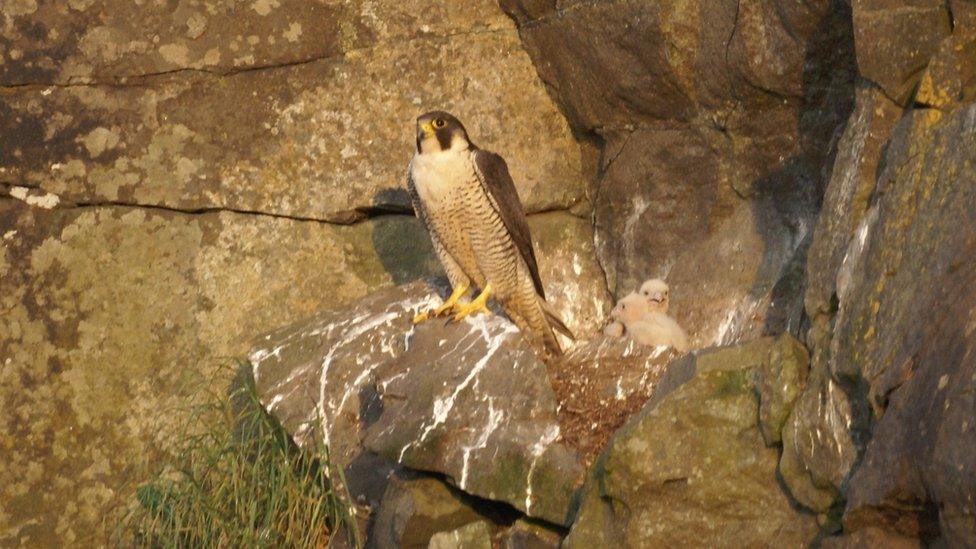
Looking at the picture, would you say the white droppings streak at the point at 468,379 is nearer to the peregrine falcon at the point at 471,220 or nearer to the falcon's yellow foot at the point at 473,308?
the falcon's yellow foot at the point at 473,308

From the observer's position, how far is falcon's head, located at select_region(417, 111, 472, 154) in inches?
237

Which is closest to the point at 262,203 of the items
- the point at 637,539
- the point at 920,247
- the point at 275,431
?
the point at 275,431

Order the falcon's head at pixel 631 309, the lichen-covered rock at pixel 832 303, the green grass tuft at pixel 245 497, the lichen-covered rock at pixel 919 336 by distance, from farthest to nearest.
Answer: the falcon's head at pixel 631 309, the green grass tuft at pixel 245 497, the lichen-covered rock at pixel 832 303, the lichen-covered rock at pixel 919 336

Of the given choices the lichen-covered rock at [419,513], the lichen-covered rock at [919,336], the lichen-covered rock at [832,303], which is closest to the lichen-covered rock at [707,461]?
the lichen-covered rock at [832,303]

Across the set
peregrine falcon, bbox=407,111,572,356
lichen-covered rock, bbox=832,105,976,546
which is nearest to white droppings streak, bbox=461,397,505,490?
peregrine falcon, bbox=407,111,572,356

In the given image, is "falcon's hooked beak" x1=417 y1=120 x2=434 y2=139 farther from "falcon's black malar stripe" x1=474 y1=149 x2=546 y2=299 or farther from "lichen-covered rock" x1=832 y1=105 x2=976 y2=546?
"lichen-covered rock" x1=832 y1=105 x2=976 y2=546

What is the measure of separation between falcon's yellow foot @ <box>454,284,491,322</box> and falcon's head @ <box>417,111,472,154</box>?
62 cm

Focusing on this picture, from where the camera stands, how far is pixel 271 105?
6855mm

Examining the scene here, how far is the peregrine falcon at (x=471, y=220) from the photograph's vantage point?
6.06 metres

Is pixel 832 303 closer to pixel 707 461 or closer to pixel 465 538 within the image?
pixel 707 461

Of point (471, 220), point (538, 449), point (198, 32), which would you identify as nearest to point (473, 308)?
point (471, 220)

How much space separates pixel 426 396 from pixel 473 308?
817 mm

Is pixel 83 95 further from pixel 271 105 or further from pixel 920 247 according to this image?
pixel 920 247

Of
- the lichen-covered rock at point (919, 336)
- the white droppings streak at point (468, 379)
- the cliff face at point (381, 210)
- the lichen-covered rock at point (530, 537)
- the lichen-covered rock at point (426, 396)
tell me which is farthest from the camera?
the cliff face at point (381, 210)
